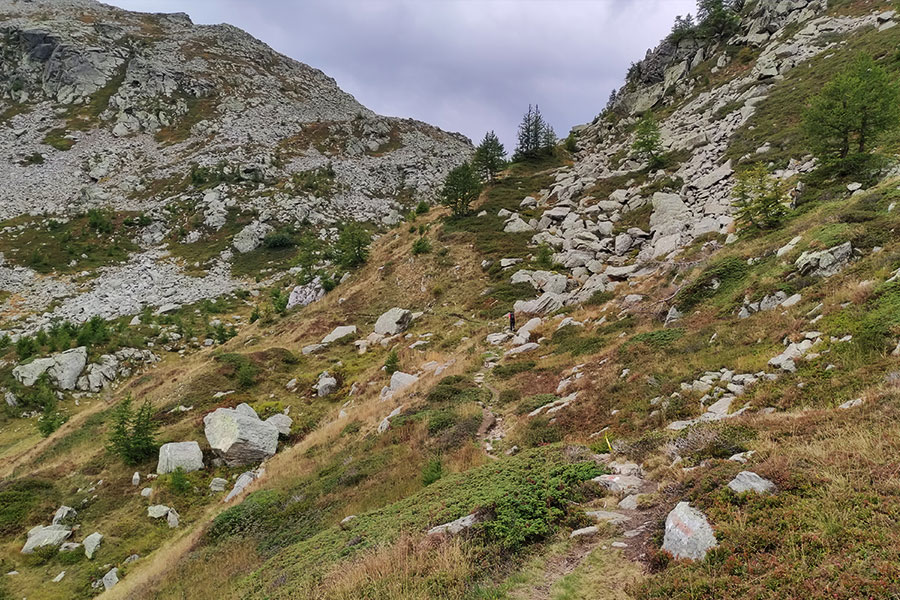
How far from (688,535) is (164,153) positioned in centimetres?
10068

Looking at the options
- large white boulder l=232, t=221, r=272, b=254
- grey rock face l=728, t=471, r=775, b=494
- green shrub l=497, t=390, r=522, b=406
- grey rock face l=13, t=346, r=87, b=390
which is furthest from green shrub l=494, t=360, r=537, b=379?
large white boulder l=232, t=221, r=272, b=254

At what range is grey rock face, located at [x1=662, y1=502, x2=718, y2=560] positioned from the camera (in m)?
5.10

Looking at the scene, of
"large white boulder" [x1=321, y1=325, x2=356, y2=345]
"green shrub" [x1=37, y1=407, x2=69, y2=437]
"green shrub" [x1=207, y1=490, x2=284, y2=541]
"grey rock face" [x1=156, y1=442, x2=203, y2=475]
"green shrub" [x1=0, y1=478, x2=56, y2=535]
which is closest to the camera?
"green shrub" [x1=207, y1=490, x2=284, y2=541]

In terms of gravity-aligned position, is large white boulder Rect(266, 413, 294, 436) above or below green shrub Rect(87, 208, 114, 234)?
below

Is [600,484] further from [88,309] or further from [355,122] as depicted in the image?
[355,122]

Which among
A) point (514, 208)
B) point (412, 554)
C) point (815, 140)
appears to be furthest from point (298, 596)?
point (514, 208)

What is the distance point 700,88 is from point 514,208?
4012cm

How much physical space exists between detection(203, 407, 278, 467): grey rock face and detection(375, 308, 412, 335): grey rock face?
1289 cm

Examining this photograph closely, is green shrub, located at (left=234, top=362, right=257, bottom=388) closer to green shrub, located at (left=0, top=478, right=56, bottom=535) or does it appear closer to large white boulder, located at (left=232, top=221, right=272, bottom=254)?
green shrub, located at (left=0, top=478, right=56, bottom=535)

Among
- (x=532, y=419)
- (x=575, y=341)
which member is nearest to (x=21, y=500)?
(x=532, y=419)

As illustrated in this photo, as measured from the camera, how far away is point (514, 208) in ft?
159

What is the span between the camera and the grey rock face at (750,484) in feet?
18.3

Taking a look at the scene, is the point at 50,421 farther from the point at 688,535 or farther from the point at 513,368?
the point at 688,535

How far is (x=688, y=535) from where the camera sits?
17.3 feet
